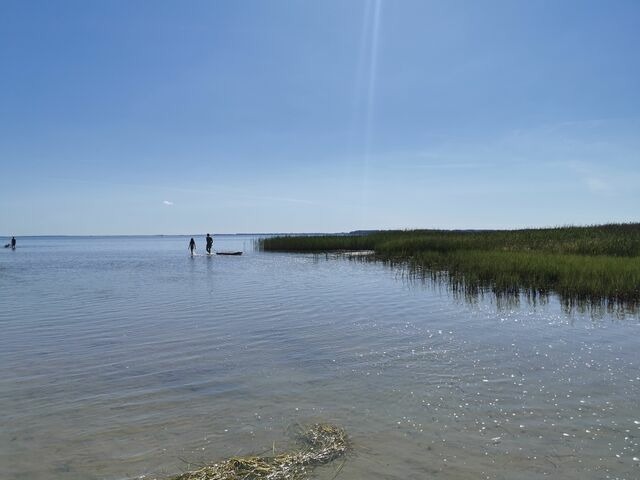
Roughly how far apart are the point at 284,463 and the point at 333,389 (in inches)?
83.0

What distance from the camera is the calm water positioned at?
420cm

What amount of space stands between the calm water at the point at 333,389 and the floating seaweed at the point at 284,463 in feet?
0.56

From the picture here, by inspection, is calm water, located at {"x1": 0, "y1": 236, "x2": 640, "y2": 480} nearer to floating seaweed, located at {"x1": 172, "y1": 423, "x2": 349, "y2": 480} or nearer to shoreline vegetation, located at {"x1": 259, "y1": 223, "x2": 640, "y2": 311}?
floating seaweed, located at {"x1": 172, "y1": 423, "x2": 349, "y2": 480}

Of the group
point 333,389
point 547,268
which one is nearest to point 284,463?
point 333,389

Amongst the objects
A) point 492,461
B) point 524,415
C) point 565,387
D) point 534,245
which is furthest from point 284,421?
point 534,245

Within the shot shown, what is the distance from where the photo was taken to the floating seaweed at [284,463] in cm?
379

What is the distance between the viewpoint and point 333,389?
6.07 m

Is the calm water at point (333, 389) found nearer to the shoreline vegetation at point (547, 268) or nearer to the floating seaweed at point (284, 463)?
the floating seaweed at point (284, 463)

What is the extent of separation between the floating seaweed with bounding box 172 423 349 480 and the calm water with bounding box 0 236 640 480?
0.17 meters

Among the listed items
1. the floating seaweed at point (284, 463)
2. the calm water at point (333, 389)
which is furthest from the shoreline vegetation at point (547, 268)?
the floating seaweed at point (284, 463)

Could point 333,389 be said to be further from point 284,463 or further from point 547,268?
point 547,268

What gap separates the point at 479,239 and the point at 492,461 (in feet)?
89.9

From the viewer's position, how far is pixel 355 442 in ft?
14.7

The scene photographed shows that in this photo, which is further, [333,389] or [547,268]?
[547,268]
